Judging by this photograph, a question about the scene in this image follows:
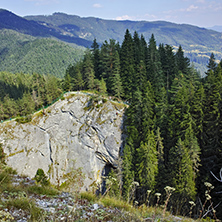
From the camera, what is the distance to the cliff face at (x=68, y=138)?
3653 centimetres

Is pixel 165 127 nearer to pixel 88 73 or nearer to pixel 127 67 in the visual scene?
pixel 127 67

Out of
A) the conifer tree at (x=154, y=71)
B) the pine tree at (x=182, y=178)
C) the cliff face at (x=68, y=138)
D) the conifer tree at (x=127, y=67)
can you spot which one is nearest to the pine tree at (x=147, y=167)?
the pine tree at (x=182, y=178)

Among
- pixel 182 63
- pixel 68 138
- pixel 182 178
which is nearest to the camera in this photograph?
pixel 182 178

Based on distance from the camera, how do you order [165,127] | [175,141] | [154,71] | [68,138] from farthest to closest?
[154,71], [68,138], [165,127], [175,141]

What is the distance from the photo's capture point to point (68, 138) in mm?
39375

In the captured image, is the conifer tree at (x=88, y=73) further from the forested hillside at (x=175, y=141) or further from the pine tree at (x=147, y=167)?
the pine tree at (x=147, y=167)

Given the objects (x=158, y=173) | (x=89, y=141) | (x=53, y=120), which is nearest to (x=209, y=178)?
(x=158, y=173)

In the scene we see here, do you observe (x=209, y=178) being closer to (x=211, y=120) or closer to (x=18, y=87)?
(x=211, y=120)

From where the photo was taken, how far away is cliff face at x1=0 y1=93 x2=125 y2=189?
1438 inches

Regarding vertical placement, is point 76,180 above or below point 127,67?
below

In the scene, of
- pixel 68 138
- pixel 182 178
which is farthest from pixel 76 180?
pixel 68 138

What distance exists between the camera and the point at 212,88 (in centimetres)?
2872

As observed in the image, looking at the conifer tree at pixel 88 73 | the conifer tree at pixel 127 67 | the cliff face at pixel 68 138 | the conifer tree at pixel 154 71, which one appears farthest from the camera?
the conifer tree at pixel 88 73

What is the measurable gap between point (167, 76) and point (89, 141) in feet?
84.4
